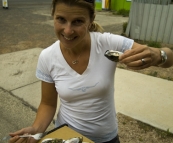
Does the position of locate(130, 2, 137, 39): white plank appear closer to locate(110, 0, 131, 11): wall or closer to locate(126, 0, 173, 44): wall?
locate(126, 0, 173, 44): wall

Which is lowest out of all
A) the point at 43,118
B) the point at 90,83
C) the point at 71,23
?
the point at 43,118

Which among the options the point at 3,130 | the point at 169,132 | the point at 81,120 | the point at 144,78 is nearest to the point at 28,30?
the point at 144,78

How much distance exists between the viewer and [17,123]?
3.05m

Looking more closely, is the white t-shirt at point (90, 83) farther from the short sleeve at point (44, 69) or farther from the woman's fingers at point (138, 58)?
the woman's fingers at point (138, 58)

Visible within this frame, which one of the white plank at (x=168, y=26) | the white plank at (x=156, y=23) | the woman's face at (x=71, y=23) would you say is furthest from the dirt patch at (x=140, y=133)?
the white plank at (x=156, y=23)

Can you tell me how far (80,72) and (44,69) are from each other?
254 millimetres

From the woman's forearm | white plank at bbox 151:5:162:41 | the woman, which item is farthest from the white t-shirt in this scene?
white plank at bbox 151:5:162:41

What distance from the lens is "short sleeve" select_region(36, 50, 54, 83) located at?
58.7 inches

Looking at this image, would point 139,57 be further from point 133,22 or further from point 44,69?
point 133,22

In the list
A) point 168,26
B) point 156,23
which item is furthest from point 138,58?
point 156,23

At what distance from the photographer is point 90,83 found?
142 cm

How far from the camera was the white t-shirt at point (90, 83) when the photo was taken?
1.44 metres

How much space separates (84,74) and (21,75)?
11.0 ft

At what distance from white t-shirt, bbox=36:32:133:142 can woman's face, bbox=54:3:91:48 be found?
159 mm
